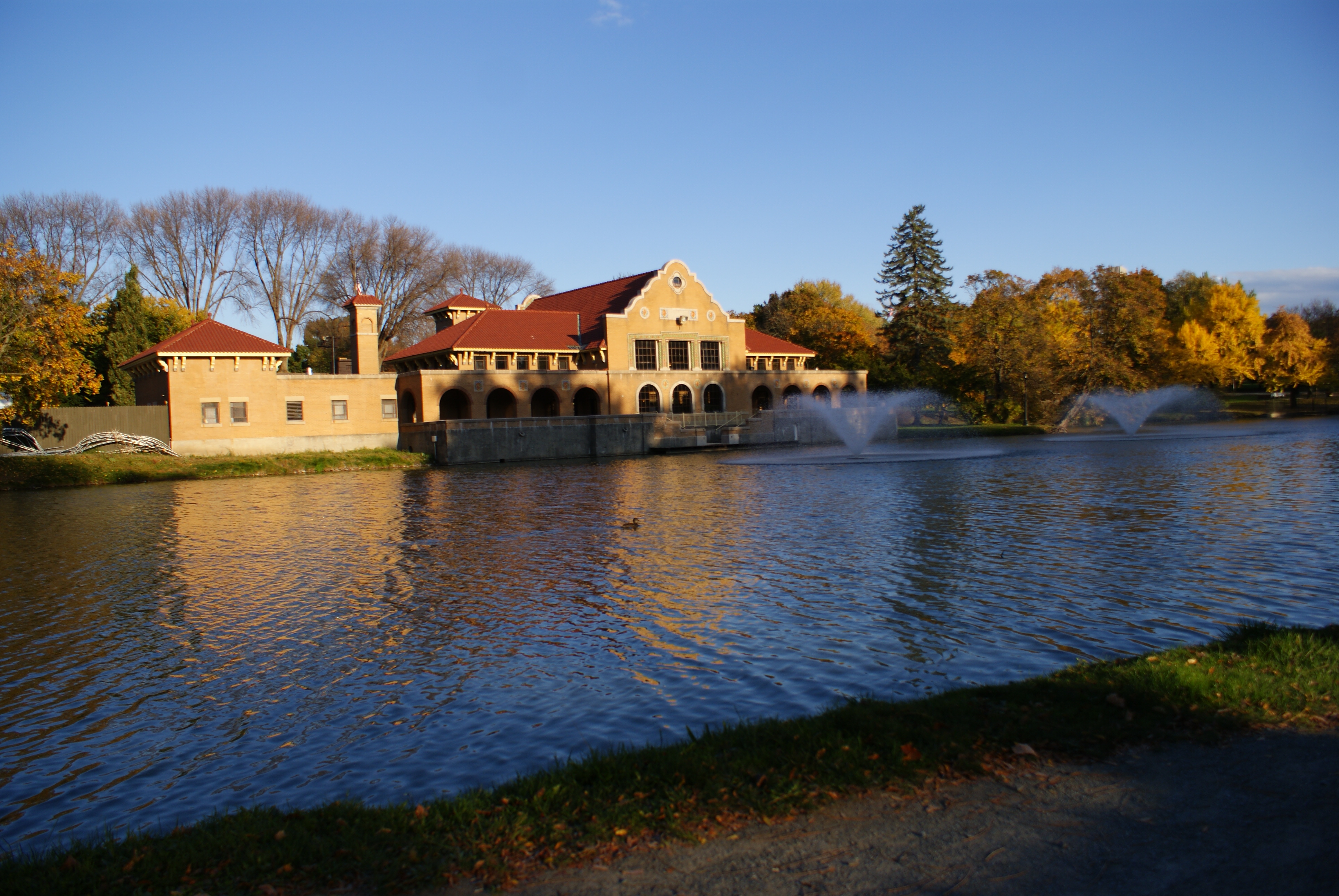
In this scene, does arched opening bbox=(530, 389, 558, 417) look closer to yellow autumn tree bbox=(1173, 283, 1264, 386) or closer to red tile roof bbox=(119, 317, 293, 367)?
red tile roof bbox=(119, 317, 293, 367)

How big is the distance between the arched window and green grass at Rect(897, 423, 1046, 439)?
51.3ft

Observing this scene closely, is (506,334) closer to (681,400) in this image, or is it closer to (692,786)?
(681,400)

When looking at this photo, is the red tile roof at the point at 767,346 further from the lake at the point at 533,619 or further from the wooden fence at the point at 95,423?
the lake at the point at 533,619

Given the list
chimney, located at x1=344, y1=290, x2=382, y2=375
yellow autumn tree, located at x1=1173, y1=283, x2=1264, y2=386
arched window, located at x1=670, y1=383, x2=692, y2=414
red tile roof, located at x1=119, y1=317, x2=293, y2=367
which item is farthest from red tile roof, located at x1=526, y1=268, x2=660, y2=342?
yellow autumn tree, located at x1=1173, y1=283, x2=1264, y2=386

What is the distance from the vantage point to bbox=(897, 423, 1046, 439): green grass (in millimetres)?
66438

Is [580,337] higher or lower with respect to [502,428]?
higher

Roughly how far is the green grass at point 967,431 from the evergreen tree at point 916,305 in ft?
23.9

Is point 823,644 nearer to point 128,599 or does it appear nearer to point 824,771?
point 824,771

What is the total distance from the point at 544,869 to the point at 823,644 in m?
6.22

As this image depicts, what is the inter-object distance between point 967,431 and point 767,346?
1656cm

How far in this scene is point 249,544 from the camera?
21.3 meters

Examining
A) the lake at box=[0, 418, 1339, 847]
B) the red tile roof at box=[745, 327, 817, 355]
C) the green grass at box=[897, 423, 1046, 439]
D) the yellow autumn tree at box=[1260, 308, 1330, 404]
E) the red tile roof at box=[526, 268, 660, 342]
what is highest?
the red tile roof at box=[526, 268, 660, 342]

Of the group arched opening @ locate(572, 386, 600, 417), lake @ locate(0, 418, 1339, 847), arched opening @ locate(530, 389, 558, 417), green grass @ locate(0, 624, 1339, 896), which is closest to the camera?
green grass @ locate(0, 624, 1339, 896)

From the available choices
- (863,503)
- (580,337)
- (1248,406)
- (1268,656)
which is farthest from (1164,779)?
(1248,406)
